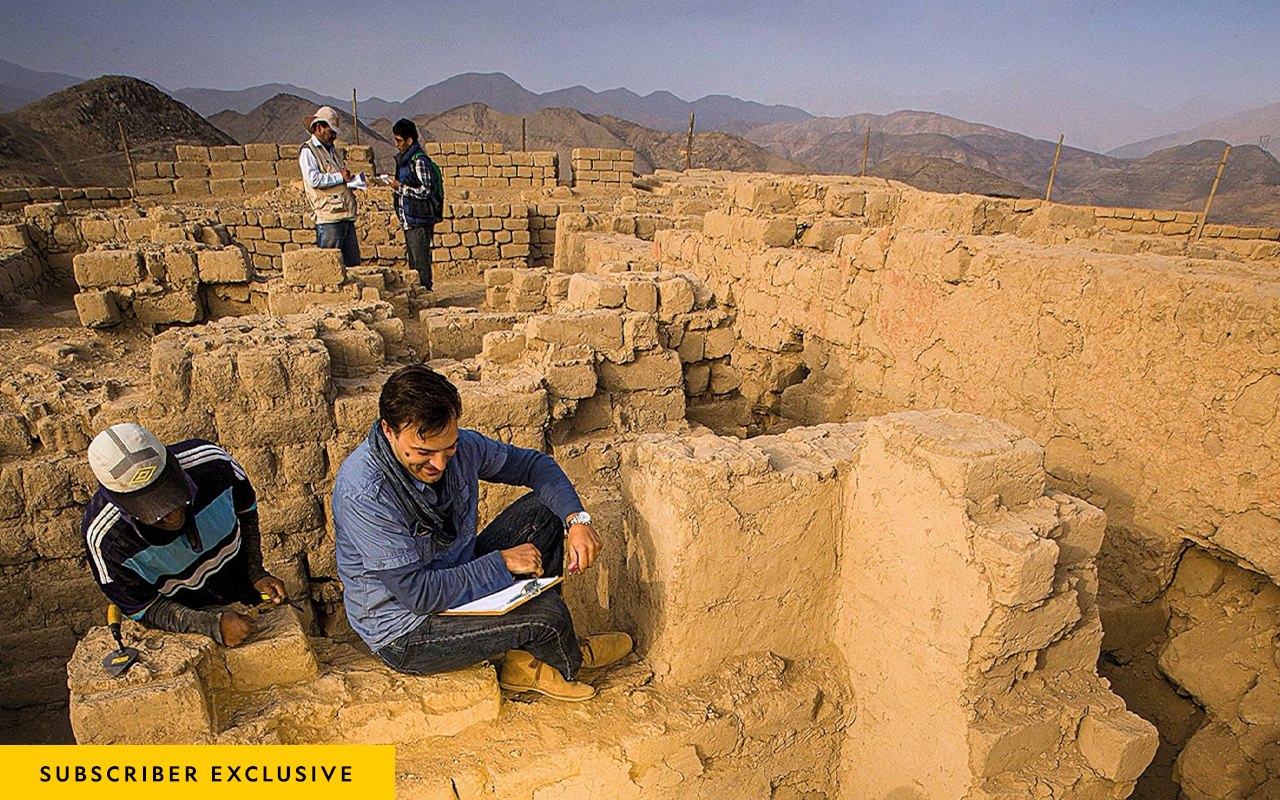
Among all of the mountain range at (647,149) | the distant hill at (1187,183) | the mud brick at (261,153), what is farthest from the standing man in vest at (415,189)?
the distant hill at (1187,183)

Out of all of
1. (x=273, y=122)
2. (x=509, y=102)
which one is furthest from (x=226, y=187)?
(x=509, y=102)

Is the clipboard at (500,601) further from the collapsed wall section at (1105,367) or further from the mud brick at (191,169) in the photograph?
the mud brick at (191,169)

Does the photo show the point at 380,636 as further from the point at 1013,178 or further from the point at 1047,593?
the point at 1013,178

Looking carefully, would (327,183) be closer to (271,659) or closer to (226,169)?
(271,659)

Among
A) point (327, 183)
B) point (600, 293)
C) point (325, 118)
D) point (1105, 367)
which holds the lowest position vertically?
point (1105, 367)

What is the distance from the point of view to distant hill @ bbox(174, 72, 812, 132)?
114 meters

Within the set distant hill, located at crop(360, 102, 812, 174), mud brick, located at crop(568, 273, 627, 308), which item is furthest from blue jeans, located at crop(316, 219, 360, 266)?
distant hill, located at crop(360, 102, 812, 174)

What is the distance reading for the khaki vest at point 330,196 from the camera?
6.36m

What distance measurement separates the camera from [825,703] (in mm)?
2607

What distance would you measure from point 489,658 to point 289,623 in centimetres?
70

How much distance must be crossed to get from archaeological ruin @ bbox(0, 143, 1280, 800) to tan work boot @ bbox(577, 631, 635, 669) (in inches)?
2.6

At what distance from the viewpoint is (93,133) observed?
24188 mm

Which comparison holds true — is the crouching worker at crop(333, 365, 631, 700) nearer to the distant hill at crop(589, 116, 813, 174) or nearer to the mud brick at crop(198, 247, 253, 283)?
the mud brick at crop(198, 247, 253, 283)

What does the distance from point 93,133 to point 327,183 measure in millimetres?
25601
